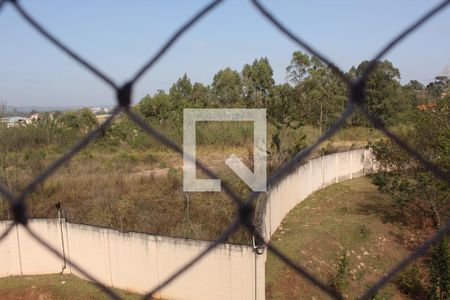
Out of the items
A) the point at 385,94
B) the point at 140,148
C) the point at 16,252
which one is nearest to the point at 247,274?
the point at 16,252

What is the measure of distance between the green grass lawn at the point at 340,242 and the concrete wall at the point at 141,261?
0.46 m

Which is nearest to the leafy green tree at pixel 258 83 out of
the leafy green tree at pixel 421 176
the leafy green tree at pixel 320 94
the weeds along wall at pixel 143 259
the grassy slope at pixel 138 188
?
the grassy slope at pixel 138 188

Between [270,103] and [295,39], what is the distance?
7466 mm

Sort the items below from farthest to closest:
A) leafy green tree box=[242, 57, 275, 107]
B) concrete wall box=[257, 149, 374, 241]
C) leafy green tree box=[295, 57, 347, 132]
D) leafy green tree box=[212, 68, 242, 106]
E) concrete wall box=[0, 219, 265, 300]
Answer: leafy green tree box=[212, 68, 242, 106], leafy green tree box=[242, 57, 275, 107], leafy green tree box=[295, 57, 347, 132], concrete wall box=[257, 149, 374, 241], concrete wall box=[0, 219, 265, 300]

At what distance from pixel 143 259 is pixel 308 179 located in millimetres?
3263

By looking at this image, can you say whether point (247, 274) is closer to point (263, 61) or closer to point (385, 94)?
point (385, 94)

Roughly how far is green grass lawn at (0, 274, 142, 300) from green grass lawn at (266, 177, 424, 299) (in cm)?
136

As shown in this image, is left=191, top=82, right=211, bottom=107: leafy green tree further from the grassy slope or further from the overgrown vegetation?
the grassy slope

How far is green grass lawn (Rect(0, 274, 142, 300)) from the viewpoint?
12.6 ft

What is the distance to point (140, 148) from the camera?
9.52 m

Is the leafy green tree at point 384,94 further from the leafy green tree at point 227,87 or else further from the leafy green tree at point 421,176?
the leafy green tree at point 227,87

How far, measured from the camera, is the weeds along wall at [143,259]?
3264 mm

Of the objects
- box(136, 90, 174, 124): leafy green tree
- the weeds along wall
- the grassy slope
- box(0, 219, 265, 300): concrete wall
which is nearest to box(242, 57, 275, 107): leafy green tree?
the grassy slope

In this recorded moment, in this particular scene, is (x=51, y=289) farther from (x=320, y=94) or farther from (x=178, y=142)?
(x=320, y=94)
